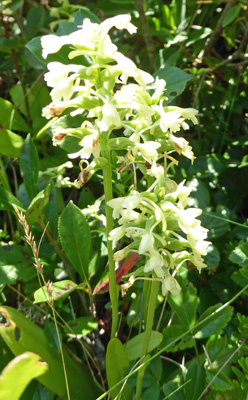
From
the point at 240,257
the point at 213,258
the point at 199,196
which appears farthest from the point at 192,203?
the point at 240,257

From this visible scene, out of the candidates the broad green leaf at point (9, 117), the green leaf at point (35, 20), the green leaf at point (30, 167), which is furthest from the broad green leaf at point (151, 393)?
the green leaf at point (35, 20)

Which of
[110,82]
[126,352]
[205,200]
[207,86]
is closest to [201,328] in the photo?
[126,352]

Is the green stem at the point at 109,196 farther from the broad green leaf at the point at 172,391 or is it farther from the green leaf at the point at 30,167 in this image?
the green leaf at the point at 30,167

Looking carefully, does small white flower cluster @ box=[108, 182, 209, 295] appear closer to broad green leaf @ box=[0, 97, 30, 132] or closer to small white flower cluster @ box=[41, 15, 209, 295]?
small white flower cluster @ box=[41, 15, 209, 295]

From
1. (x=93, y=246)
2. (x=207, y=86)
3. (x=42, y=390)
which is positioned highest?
(x=207, y=86)

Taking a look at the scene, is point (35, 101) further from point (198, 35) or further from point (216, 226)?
point (216, 226)

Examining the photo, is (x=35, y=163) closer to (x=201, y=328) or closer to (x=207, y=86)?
(x=201, y=328)


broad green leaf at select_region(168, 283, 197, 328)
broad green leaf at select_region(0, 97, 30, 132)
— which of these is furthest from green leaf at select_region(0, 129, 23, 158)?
broad green leaf at select_region(168, 283, 197, 328)

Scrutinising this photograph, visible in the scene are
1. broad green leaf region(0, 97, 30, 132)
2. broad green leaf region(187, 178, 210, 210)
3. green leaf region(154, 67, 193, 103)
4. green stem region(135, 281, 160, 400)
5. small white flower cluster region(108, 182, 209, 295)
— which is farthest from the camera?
broad green leaf region(0, 97, 30, 132)
